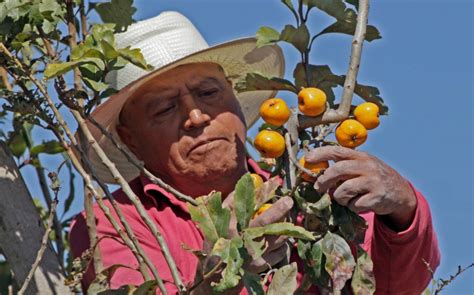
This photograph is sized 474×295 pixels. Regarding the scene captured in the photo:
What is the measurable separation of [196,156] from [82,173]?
0.81 metres

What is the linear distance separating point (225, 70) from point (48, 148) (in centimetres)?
68

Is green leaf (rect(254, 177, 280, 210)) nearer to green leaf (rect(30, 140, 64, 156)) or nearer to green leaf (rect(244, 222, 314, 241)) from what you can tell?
green leaf (rect(244, 222, 314, 241))

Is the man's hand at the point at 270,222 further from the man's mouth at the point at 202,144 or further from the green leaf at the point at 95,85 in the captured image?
the man's mouth at the point at 202,144

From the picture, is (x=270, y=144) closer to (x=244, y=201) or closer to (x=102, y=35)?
(x=244, y=201)

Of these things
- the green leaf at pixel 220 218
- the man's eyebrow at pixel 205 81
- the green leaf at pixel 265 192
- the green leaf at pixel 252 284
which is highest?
the green leaf at pixel 220 218

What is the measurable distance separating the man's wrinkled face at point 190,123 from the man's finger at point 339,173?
2.78 feet

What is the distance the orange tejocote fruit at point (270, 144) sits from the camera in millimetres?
3109

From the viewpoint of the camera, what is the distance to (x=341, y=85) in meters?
3.35

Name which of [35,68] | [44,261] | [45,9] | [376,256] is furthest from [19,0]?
[376,256]

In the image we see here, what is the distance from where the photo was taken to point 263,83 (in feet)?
10.8

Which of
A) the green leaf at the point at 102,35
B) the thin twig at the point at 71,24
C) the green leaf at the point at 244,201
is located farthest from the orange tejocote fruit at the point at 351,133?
the thin twig at the point at 71,24

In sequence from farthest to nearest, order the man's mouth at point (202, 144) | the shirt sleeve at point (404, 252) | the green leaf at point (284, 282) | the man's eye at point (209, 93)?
the man's eye at point (209, 93)
the man's mouth at point (202, 144)
the shirt sleeve at point (404, 252)
the green leaf at point (284, 282)

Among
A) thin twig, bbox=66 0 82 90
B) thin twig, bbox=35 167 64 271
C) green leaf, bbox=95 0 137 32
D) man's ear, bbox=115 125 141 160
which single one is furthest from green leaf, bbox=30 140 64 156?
thin twig, bbox=66 0 82 90

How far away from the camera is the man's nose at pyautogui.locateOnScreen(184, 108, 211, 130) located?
3.94 metres
